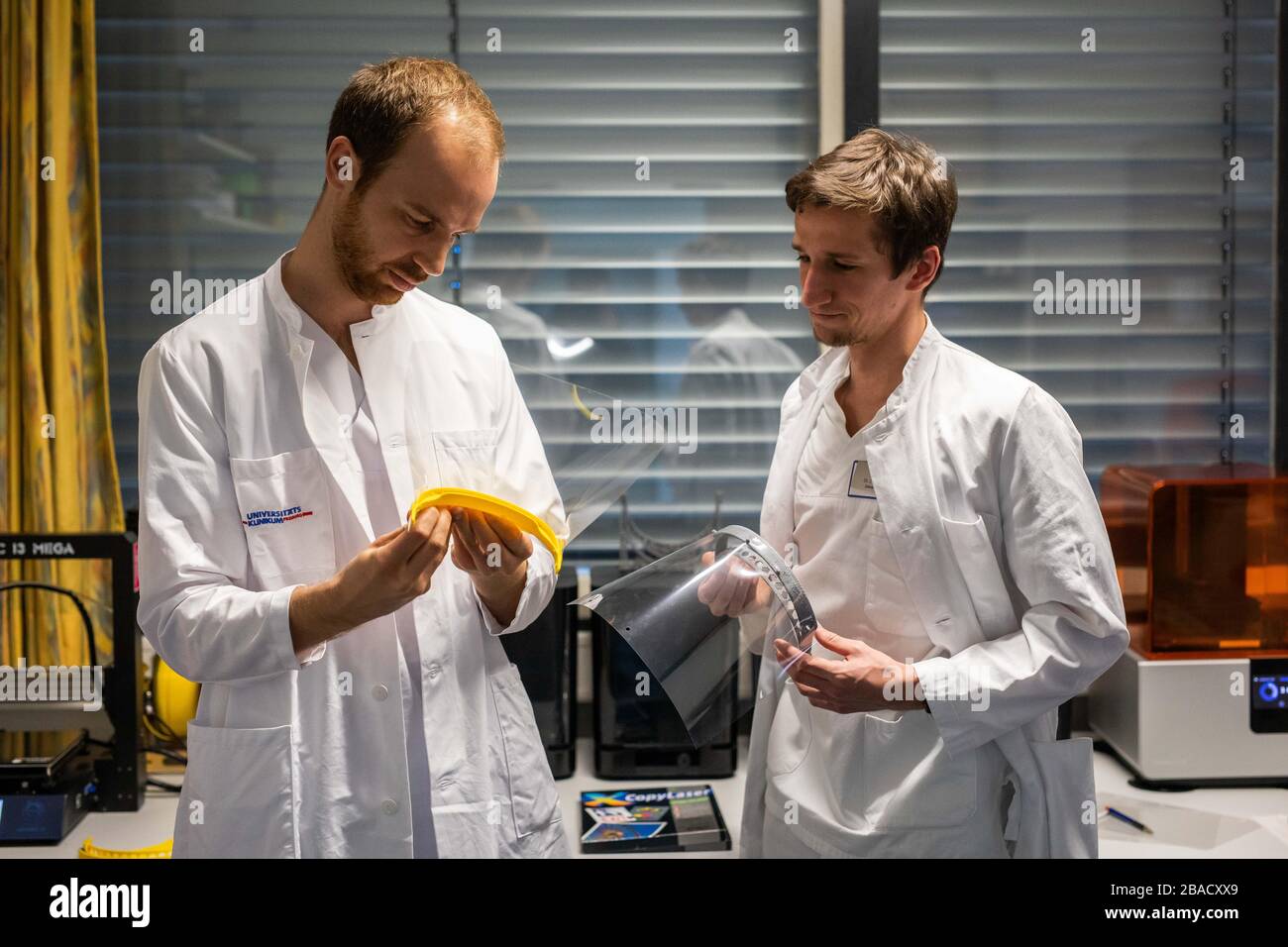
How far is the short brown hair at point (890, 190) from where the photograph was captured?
1055 millimetres

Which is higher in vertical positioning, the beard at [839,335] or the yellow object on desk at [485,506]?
the beard at [839,335]

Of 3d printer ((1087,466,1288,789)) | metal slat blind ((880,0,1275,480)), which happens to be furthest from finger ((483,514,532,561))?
metal slat blind ((880,0,1275,480))

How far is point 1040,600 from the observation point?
1041 mm

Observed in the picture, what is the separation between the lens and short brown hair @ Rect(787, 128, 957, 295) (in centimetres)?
105

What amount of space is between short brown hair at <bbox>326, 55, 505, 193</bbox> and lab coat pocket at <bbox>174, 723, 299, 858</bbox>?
0.53m

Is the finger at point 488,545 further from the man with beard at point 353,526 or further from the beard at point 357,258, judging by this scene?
the beard at point 357,258

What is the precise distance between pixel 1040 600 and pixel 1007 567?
6 cm

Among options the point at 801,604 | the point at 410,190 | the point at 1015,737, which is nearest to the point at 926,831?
the point at 1015,737

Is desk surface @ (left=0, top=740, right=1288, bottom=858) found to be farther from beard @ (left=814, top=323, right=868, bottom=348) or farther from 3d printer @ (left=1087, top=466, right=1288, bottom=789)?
beard @ (left=814, top=323, right=868, bottom=348)

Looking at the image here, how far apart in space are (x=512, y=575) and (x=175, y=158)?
1.40 meters

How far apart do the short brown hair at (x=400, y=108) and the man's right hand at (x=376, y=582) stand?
34 cm

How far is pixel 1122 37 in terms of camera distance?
2.08 metres

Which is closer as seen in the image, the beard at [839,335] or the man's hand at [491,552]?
the man's hand at [491,552]

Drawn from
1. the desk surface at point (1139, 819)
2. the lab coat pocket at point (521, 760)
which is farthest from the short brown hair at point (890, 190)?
the desk surface at point (1139, 819)
